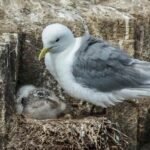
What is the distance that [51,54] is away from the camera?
769 centimetres

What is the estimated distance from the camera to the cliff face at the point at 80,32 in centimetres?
803

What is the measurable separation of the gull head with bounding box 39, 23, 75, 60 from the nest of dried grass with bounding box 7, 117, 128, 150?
557 millimetres

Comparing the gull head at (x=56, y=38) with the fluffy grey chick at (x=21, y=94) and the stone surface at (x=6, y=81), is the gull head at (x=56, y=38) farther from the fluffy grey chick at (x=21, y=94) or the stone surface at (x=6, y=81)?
the fluffy grey chick at (x=21, y=94)

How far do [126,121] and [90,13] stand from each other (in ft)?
3.34

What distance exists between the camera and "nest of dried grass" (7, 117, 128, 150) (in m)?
7.38

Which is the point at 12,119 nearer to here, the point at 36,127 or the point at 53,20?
the point at 36,127

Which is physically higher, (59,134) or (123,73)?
(123,73)

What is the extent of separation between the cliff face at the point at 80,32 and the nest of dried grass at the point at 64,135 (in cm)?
52

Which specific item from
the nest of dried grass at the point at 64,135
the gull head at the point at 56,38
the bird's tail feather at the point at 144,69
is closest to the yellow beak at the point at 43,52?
the gull head at the point at 56,38

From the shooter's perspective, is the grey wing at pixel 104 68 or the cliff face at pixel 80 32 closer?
the grey wing at pixel 104 68

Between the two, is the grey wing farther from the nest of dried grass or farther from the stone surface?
the stone surface

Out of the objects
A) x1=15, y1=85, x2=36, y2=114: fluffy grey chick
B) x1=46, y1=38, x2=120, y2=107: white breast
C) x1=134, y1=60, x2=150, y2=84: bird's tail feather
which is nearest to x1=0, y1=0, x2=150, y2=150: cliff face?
x1=15, y1=85, x2=36, y2=114: fluffy grey chick

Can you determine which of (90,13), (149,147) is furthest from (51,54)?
(149,147)

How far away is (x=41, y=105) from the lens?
25.6ft
